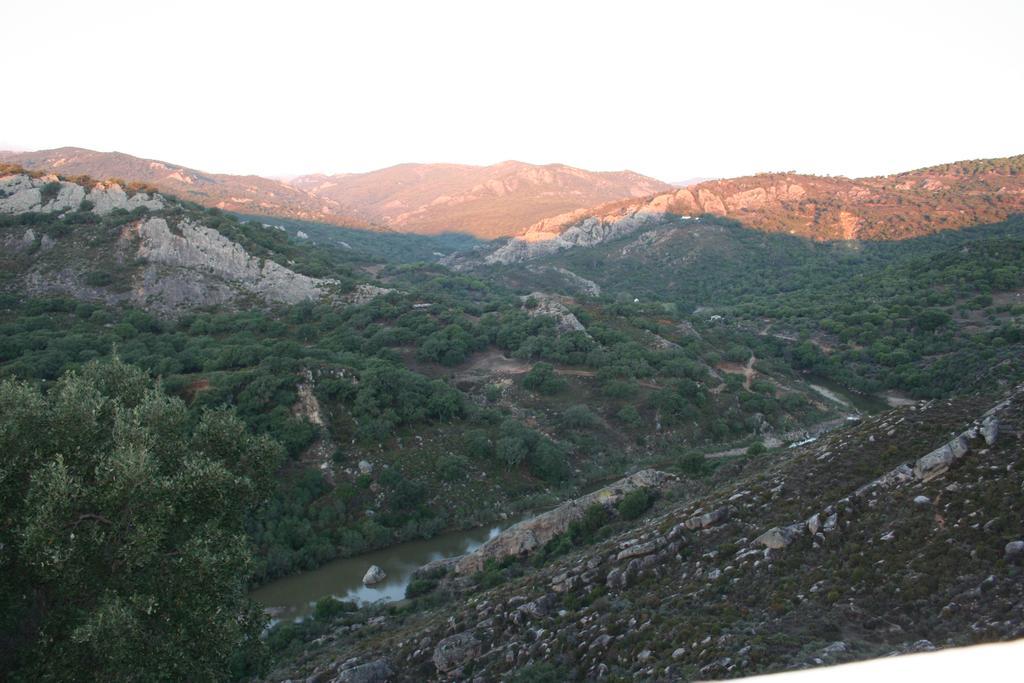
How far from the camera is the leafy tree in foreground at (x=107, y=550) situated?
878 centimetres

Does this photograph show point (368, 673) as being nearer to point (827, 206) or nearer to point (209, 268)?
point (209, 268)

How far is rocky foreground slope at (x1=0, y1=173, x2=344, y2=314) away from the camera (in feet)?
154

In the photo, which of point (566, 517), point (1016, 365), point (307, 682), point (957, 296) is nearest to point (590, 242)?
point (957, 296)

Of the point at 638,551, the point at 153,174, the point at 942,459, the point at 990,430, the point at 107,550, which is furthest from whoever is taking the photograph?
the point at 153,174

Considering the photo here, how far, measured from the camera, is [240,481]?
11484mm

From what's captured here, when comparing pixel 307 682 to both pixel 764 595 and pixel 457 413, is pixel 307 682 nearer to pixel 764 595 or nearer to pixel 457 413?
pixel 764 595

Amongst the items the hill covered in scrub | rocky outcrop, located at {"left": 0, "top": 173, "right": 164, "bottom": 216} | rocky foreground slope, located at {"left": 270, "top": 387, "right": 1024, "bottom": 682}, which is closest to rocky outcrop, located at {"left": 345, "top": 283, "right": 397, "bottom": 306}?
the hill covered in scrub

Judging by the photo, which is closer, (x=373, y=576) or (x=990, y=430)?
(x=990, y=430)

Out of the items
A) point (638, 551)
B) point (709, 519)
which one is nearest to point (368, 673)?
point (638, 551)

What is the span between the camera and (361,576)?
2459 cm

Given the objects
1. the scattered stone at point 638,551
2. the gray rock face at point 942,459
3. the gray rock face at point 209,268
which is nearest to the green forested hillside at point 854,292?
the gray rock face at point 942,459

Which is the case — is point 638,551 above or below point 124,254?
below

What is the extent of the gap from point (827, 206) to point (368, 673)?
120 metres

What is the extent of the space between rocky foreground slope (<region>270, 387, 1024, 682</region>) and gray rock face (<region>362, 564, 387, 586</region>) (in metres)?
7.23
